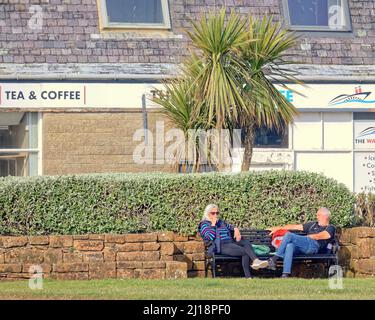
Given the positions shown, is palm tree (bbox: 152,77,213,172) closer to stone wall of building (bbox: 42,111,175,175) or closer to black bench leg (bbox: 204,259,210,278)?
stone wall of building (bbox: 42,111,175,175)

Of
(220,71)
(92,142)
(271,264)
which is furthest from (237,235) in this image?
(92,142)

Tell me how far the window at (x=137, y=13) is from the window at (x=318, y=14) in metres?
2.51

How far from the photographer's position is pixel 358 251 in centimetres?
1725

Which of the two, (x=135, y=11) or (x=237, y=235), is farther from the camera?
(x=135, y=11)

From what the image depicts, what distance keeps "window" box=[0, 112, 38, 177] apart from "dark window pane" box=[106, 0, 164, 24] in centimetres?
257

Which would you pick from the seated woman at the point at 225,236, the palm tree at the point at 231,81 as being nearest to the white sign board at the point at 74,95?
the palm tree at the point at 231,81

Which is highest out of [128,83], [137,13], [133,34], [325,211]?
[137,13]

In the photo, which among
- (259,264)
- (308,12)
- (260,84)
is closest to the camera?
(259,264)

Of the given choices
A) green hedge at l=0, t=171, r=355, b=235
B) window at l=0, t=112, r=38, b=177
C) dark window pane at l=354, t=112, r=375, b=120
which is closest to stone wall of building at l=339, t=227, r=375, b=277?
green hedge at l=0, t=171, r=355, b=235

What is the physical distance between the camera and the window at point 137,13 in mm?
23469

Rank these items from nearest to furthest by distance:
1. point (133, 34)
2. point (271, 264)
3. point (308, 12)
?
point (271, 264) → point (133, 34) → point (308, 12)

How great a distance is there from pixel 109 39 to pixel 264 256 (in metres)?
7.69

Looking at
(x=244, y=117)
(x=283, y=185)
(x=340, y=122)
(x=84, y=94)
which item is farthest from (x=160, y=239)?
(x=340, y=122)

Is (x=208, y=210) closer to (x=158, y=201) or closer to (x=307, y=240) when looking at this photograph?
(x=158, y=201)
